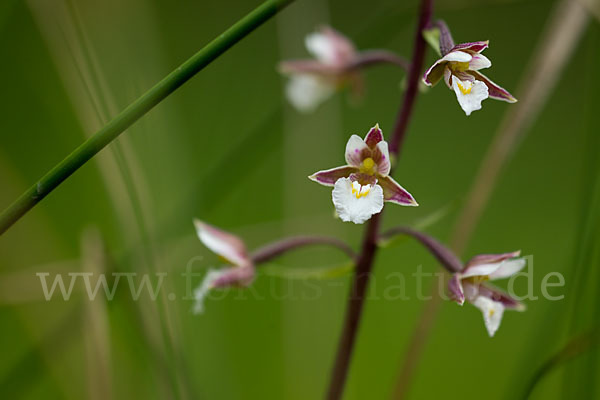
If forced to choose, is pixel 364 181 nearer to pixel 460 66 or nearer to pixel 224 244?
pixel 460 66

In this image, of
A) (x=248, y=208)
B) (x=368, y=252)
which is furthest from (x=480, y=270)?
(x=248, y=208)

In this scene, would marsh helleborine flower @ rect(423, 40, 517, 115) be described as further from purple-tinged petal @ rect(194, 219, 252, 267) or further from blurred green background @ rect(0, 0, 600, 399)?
purple-tinged petal @ rect(194, 219, 252, 267)

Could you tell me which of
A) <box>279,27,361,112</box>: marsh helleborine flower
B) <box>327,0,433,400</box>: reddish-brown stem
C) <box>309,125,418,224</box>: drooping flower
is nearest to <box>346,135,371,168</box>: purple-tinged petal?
<box>309,125,418,224</box>: drooping flower

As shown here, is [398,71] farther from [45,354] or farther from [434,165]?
[45,354]

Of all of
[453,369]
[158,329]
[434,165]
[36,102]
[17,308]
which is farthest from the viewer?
[434,165]

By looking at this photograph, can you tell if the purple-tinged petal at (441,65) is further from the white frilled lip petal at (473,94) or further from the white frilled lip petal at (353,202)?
the white frilled lip petal at (353,202)

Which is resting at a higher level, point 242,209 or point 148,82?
point 242,209

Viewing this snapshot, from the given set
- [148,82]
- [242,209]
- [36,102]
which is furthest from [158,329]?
[36,102]
